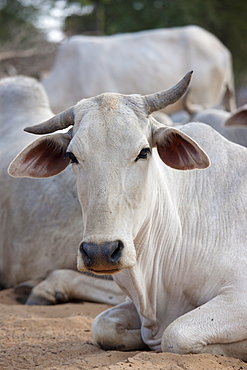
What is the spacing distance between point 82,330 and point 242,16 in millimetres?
15095

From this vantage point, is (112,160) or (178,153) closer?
(112,160)

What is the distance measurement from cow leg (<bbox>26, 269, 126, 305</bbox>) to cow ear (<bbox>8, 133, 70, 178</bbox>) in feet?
5.62

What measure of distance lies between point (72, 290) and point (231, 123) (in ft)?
7.83

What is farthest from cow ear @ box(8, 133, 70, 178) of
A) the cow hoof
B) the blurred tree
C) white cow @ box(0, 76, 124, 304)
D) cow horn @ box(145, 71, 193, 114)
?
the blurred tree

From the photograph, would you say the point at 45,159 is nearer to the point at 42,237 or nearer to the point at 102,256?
the point at 102,256

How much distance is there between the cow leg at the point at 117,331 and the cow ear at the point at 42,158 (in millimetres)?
918

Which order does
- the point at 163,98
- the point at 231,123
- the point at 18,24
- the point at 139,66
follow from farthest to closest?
the point at 18,24 < the point at 139,66 < the point at 231,123 < the point at 163,98

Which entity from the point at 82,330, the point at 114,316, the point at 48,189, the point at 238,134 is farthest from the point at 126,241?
the point at 238,134

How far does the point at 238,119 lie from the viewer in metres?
6.82

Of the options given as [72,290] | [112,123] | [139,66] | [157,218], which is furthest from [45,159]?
[139,66]

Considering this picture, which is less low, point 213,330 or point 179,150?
point 179,150

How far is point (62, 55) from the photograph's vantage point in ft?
46.2

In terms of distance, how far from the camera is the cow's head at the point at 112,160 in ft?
10.8

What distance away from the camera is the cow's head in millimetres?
3287
